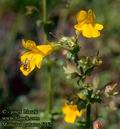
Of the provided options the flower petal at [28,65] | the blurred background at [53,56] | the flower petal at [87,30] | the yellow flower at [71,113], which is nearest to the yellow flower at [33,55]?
the flower petal at [28,65]

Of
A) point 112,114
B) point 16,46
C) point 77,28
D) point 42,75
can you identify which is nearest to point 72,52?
point 77,28

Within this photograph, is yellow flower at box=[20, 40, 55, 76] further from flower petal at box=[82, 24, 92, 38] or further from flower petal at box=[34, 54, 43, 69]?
flower petal at box=[82, 24, 92, 38]

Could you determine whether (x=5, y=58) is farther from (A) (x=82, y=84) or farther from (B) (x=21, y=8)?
(A) (x=82, y=84)

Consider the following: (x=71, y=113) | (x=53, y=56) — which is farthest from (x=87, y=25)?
(x=53, y=56)

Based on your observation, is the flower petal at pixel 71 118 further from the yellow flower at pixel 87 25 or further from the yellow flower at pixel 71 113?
the yellow flower at pixel 87 25

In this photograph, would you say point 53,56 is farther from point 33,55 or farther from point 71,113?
point 33,55
